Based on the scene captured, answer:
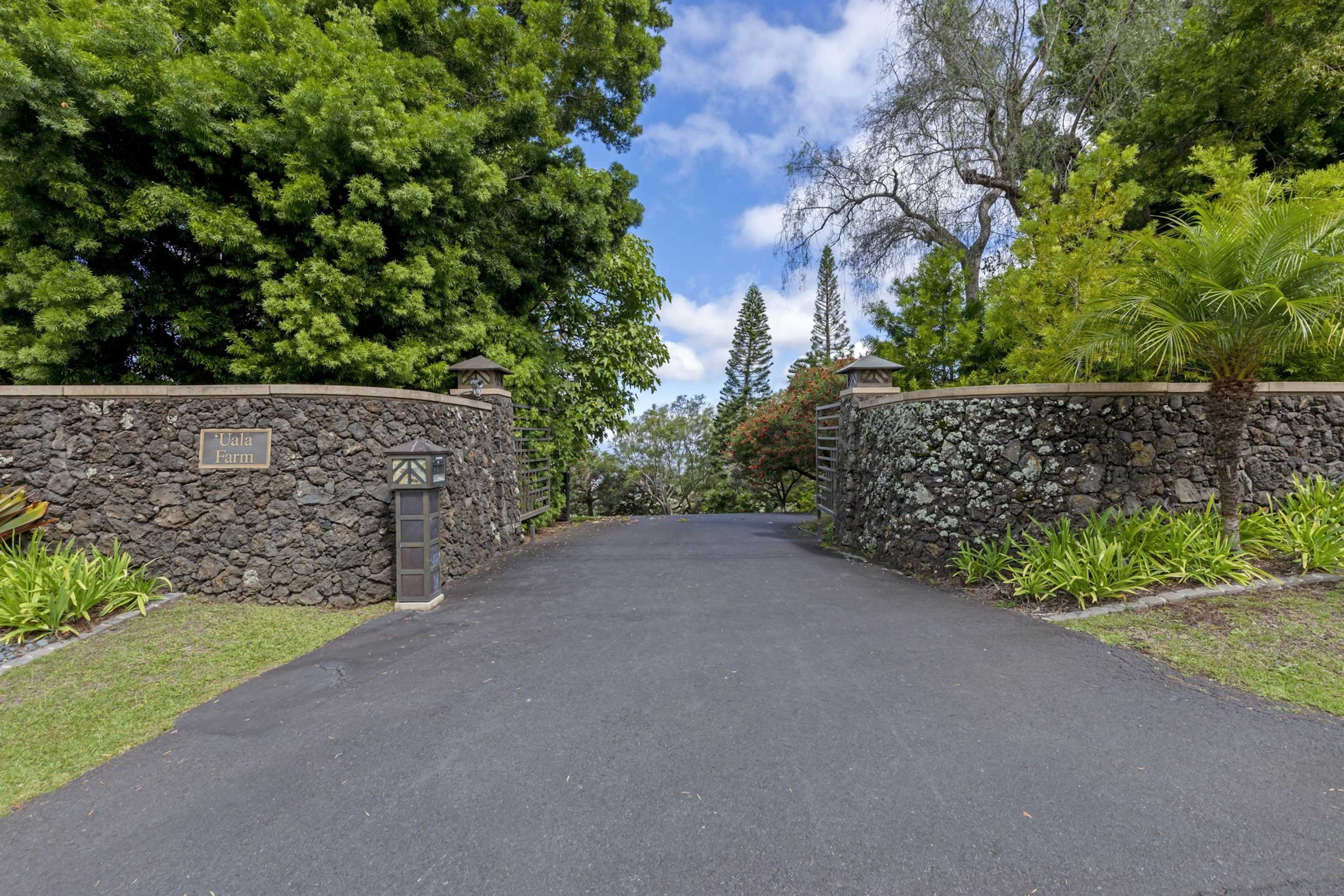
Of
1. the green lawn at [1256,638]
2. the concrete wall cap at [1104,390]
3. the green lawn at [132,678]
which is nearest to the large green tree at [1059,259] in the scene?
the concrete wall cap at [1104,390]

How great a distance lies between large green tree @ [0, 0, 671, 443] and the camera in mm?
5449

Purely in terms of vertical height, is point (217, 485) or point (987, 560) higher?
point (217, 485)

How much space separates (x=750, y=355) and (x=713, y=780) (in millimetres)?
30094

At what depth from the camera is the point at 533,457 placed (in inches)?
345

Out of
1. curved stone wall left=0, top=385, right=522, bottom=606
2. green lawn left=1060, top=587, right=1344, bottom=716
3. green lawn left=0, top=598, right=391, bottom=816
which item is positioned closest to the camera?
green lawn left=0, top=598, right=391, bottom=816

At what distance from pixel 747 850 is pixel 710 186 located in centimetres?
1065

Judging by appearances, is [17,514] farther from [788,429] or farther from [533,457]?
[788,429]

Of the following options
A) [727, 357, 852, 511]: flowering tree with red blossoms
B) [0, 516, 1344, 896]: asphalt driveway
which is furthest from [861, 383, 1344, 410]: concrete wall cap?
[727, 357, 852, 511]: flowering tree with red blossoms

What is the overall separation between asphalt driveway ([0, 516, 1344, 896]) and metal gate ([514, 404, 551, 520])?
4476mm

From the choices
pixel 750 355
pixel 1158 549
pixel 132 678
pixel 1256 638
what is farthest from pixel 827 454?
pixel 750 355

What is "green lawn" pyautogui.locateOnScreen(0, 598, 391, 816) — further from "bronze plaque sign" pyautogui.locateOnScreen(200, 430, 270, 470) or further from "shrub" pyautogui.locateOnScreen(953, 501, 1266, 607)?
"shrub" pyautogui.locateOnScreen(953, 501, 1266, 607)

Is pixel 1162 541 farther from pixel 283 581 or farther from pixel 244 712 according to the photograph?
pixel 283 581

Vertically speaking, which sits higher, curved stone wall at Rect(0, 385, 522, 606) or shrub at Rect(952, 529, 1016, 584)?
curved stone wall at Rect(0, 385, 522, 606)

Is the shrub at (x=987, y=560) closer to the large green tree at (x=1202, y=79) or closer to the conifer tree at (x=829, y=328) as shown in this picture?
the large green tree at (x=1202, y=79)
